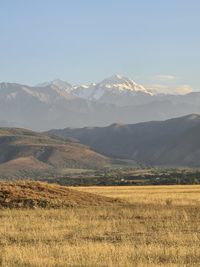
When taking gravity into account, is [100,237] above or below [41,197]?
below

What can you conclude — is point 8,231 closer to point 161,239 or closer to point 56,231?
point 56,231

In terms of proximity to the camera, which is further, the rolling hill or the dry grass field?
the rolling hill

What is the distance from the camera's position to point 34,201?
139ft

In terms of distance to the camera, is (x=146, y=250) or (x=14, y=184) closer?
(x=146, y=250)

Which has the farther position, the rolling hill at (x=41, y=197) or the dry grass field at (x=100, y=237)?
the rolling hill at (x=41, y=197)

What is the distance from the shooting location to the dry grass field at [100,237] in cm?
1983

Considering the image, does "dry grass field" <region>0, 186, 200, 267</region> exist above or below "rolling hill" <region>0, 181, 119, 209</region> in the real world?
below

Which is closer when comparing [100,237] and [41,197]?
[100,237]

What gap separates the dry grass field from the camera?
19828 millimetres

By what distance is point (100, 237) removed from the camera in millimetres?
25891

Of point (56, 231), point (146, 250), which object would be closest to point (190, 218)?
point (56, 231)

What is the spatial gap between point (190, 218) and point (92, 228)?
20.9 feet

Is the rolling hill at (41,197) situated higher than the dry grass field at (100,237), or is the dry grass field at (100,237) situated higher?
the rolling hill at (41,197)

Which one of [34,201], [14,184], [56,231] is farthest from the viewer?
[14,184]
